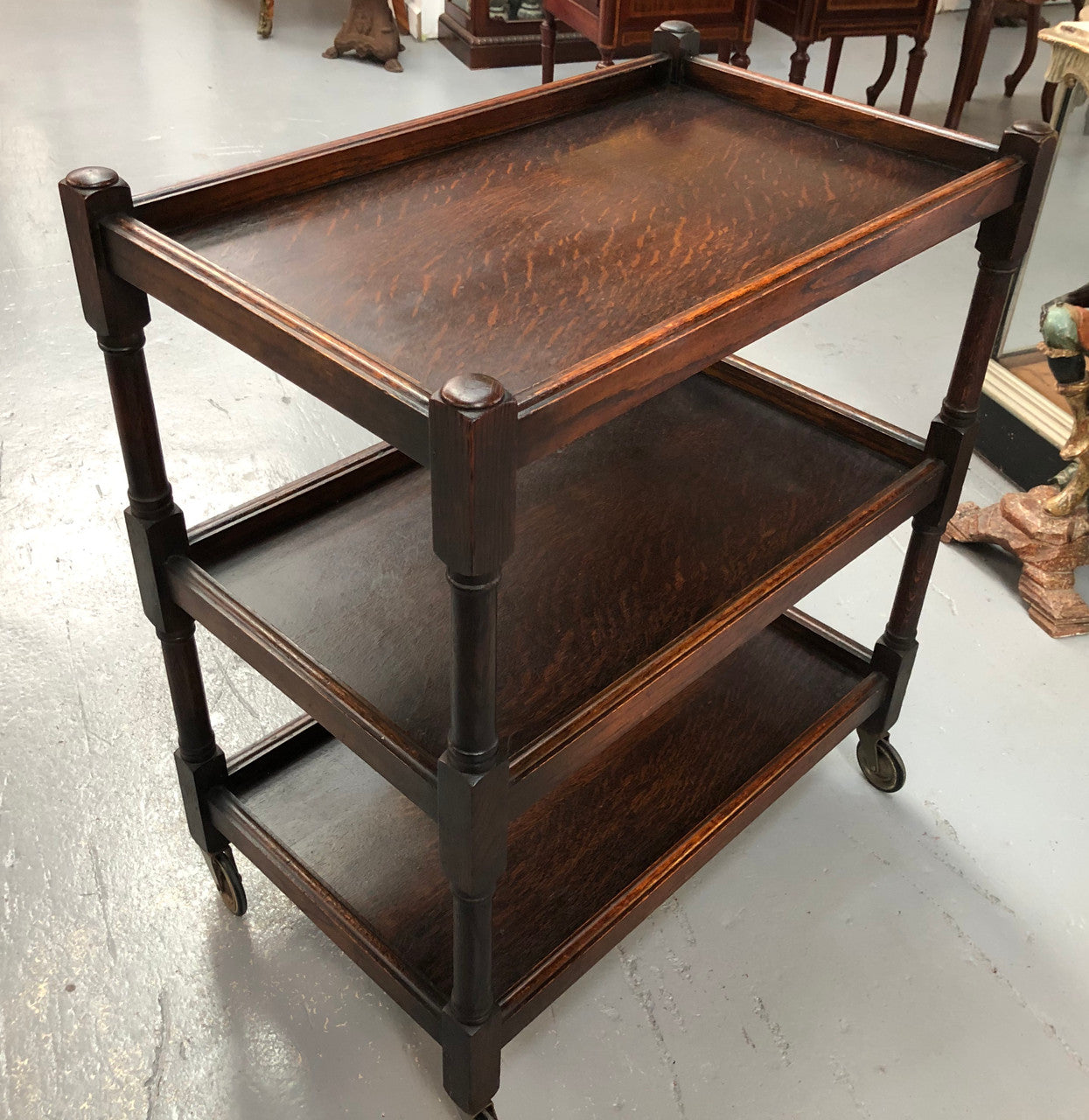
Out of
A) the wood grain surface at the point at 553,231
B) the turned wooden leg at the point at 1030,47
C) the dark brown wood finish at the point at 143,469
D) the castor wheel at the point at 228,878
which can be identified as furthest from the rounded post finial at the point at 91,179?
the turned wooden leg at the point at 1030,47

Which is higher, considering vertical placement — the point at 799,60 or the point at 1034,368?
the point at 799,60

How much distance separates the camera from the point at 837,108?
5.02ft

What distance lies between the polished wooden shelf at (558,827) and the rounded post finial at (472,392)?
0.76 m

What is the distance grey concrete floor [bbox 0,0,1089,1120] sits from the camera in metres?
1.48

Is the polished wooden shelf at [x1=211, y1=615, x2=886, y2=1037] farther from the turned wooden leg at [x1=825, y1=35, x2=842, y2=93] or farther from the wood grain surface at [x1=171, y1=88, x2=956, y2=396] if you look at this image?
the turned wooden leg at [x1=825, y1=35, x2=842, y2=93]

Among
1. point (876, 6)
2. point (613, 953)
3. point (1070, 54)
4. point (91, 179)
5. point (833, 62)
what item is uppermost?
point (91, 179)

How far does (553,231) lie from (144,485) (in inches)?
20.9

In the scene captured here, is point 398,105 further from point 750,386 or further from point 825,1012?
point 825,1012

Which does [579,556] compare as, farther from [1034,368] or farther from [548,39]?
[548,39]

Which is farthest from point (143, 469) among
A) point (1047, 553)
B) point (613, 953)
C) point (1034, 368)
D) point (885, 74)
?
point (885, 74)

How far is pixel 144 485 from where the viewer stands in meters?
1.31

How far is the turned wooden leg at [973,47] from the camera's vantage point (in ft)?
13.1

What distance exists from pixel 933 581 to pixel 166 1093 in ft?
5.33

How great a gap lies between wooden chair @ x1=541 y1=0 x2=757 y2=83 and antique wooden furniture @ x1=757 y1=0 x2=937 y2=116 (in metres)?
0.26
